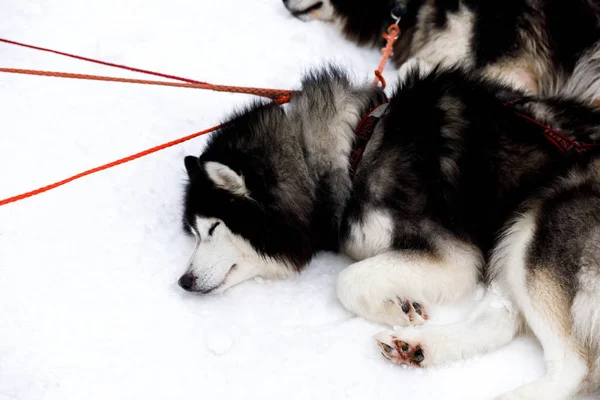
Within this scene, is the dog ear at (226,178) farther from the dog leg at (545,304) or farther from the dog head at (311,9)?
the dog head at (311,9)

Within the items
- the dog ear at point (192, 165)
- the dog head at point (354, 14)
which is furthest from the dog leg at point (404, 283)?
Result: the dog head at point (354, 14)

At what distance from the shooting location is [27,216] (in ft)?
9.81

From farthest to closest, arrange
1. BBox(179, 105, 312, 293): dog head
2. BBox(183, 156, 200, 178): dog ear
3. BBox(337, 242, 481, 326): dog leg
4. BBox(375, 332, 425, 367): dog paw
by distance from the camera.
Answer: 1. BBox(183, 156, 200, 178): dog ear
2. BBox(179, 105, 312, 293): dog head
3. BBox(337, 242, 481, 326): dog leg
4. BBox(375, 332, 425, 367): dog paw

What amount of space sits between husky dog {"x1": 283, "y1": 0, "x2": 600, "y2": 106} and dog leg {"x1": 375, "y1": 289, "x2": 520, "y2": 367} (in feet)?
7.00

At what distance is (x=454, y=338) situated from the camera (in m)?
2.54

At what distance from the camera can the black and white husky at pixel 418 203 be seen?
2.53m

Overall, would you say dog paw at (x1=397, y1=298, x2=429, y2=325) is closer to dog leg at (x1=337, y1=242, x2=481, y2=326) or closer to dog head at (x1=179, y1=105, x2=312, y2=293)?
dog leg at (x1=337, y1=242, x2=481, y2=326)

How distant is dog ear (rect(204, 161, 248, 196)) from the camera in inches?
106

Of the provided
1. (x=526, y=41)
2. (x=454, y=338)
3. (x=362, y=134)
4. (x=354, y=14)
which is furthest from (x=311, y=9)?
(x=454, y=338)

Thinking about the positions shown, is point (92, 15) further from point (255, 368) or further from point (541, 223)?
point (541, 223)

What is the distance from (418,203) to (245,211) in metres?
0.90

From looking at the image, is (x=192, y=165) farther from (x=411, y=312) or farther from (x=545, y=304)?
(x=545, y=304)

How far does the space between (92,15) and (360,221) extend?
3.32 m

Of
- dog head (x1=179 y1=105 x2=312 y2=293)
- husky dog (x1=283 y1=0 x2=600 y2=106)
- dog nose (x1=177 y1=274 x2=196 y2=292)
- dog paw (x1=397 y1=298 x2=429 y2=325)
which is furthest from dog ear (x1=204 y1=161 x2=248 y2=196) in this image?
husky dog (x1=283 y1=0 x2=600 y2=106)
